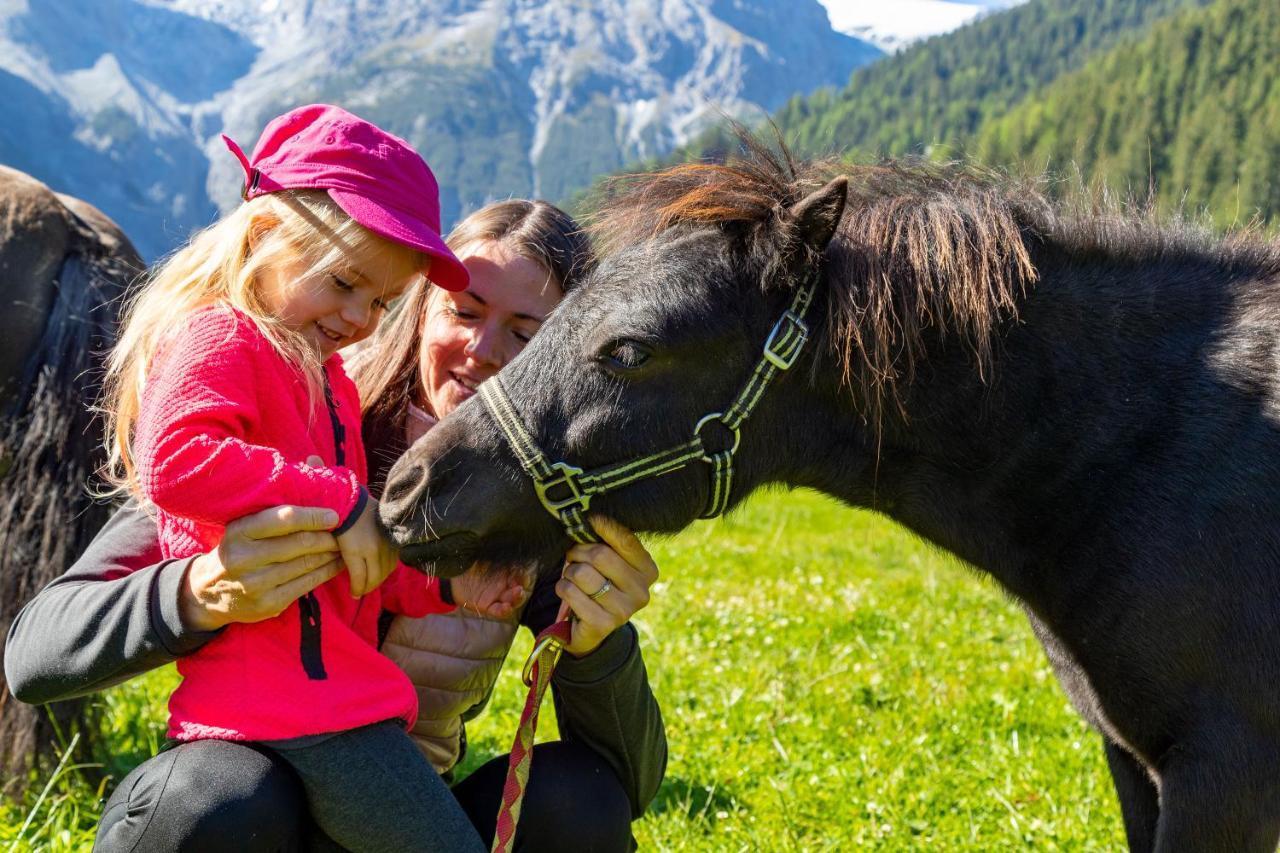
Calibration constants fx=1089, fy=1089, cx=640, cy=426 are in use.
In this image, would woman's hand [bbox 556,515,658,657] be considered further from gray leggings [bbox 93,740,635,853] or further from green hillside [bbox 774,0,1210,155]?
green hillside [bbox 774,0,1210,155]

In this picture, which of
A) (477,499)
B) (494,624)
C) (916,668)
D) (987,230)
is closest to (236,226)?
(477,499)

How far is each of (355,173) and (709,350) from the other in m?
0.93

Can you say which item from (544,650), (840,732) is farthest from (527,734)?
(840,732)

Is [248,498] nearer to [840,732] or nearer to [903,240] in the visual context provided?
[903,240]

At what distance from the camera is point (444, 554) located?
8.30 ft

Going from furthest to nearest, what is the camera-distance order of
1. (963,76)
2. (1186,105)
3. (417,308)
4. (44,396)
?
(963,76) → (1186,105) → (44,396) → (417,308)

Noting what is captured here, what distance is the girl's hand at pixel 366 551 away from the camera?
93.0 inches

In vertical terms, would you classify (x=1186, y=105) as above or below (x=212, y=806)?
below

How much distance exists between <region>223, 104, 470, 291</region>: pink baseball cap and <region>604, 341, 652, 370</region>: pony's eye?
0.47 m

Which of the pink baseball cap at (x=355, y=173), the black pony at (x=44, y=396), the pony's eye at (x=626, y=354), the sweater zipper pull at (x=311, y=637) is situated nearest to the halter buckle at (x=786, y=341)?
the pony's eye at (x=626, y=354)

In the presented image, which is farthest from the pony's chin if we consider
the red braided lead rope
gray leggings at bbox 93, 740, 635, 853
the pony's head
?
gray leggings at bbox 93, 740, 635, 853

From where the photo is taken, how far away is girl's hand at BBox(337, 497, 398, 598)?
2363mm

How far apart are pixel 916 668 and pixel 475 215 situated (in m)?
3.76

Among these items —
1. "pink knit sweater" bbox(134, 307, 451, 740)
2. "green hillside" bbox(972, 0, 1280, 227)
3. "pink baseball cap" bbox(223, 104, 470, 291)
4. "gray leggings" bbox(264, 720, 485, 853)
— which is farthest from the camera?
"green hillside" bbox(972, 0, 1280, 227)
